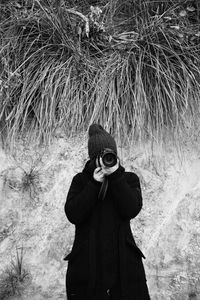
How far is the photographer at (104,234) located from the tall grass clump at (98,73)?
1.56 m

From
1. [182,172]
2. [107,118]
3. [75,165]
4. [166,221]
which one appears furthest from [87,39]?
[166,221]

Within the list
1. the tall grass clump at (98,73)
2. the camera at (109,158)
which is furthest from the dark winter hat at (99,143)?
the tall grass clump at (98,73)

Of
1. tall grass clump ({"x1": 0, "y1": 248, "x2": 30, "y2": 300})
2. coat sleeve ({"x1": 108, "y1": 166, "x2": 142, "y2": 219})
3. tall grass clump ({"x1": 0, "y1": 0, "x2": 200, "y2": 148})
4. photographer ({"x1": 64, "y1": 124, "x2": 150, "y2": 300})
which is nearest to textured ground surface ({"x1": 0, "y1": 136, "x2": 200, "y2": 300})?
tall grass clump ({"x1": 0, "y1": 248, "x2": 30, "y2": 300})

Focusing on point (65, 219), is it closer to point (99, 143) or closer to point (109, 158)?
point (99, 143)

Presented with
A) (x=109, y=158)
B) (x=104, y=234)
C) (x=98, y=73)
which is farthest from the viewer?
(x=98, y=73)


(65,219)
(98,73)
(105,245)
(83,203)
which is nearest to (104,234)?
(105,245)

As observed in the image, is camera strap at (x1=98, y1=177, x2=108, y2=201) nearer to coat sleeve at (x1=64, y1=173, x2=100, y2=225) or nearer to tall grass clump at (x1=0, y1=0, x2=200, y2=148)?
coat sleeve at (x1=64, y1=173, x2=100, y2=225)

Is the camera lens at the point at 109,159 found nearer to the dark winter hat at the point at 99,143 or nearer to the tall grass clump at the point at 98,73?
the dark winter hat at the point at 99,143

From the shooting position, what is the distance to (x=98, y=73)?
4.30 metres

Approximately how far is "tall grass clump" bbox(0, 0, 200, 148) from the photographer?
1557mm

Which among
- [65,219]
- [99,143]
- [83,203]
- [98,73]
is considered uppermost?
[98,73]

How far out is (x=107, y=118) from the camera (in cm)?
409

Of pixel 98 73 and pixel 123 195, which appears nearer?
pixel 123 195

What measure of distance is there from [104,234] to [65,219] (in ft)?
4.92
